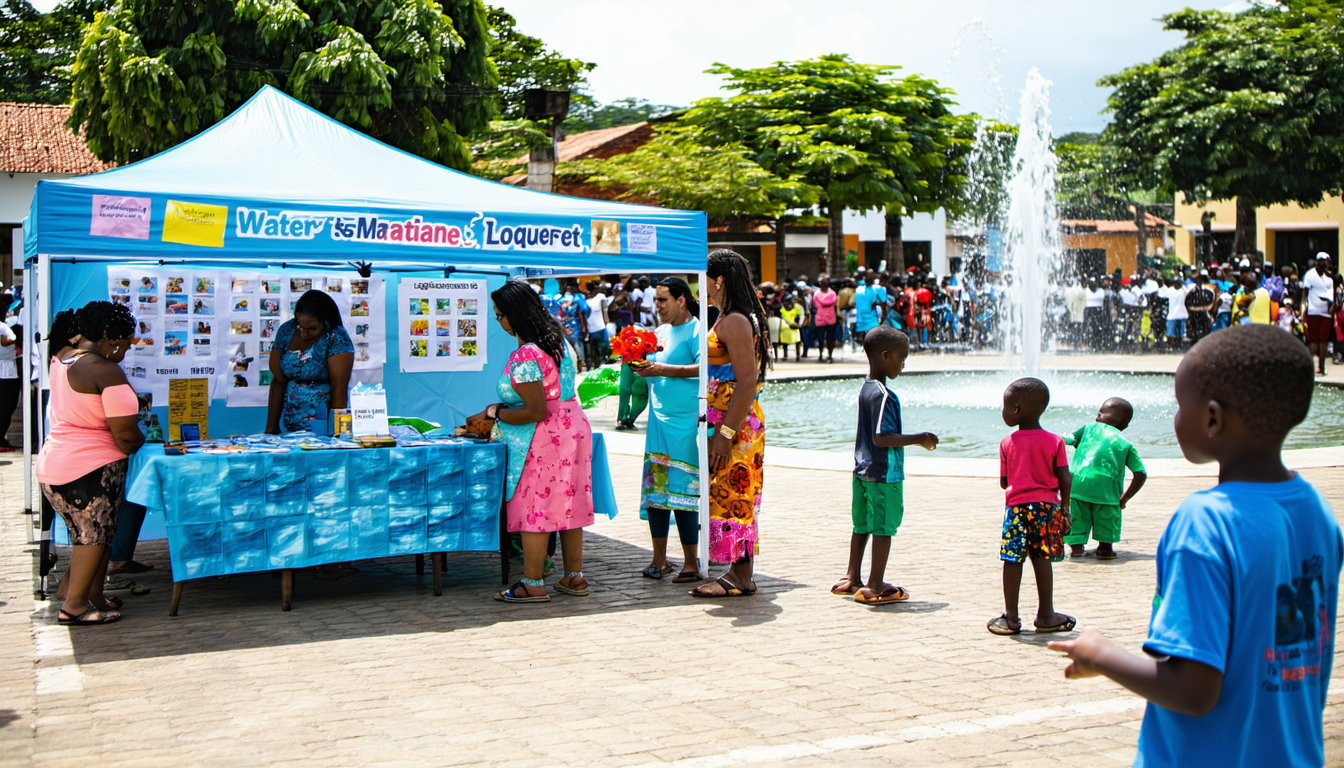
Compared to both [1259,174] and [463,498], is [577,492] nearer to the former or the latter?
[463,498]

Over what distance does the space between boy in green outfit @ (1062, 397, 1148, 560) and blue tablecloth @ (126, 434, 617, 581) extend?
12.6 ft

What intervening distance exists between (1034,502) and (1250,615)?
3898 mm

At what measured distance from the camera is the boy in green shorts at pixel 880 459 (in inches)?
255

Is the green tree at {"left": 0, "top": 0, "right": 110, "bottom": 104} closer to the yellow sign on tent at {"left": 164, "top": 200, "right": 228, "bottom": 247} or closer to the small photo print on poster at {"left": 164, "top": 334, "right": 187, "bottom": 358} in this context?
the small photo print on poster at {"left": 164, "top": 334, "right": 187, "bottom": 358}

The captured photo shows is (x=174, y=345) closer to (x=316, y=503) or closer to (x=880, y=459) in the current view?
(x=316, y=503)

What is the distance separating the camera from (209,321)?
879 centimetres

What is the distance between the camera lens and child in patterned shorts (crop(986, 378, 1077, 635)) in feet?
19.6

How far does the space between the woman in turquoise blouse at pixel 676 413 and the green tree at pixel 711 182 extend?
2593 centimetres

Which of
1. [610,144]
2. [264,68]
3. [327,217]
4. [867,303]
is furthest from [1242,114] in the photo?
[327,217]

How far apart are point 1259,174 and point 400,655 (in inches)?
1439

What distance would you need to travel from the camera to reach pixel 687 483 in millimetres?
7250

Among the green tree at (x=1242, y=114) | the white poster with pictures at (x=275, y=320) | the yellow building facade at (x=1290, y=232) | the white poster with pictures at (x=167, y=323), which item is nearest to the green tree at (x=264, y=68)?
the white poster with pictures at (x=275, y=320)

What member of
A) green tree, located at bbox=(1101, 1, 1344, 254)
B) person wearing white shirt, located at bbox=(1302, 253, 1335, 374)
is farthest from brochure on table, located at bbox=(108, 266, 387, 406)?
green tree, located at bbox=(1101, 1, 1344, 254)

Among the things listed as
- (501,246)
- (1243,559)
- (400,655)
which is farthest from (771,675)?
(1243,559)
